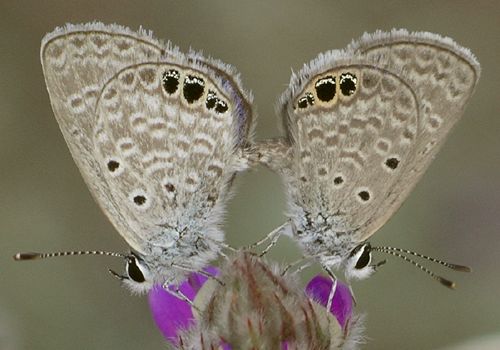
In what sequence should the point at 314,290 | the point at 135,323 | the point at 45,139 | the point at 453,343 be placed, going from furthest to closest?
the point at 45,139 < the point at 135,323 < the point at 453,343 < the point at 314,290

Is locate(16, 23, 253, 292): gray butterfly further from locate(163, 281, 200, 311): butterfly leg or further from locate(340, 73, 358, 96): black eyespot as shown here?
locate(340, 73, 358, 96): black eyespot

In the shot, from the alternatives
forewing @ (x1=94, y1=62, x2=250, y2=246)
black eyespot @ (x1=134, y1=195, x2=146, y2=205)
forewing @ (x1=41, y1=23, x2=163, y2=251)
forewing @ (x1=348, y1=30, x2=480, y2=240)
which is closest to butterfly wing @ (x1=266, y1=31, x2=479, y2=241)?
forewing @ (x1=348, y1=30, x2=480, y2=240)

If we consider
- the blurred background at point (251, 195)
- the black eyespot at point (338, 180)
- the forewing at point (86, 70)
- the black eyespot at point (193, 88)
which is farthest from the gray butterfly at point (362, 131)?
the blurred background at point (251, 195)

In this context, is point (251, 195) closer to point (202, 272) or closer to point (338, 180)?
point (338, 180)

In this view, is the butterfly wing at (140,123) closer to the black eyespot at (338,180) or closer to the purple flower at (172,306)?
the purple flower at (172,306)

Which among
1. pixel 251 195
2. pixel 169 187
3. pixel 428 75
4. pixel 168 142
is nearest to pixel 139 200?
pixel 169 187

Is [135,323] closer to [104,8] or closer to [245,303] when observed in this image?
[104,8]

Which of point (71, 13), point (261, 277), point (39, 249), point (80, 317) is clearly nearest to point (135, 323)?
point (80, 317)
